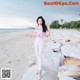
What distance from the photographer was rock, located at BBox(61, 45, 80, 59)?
8.23 feet

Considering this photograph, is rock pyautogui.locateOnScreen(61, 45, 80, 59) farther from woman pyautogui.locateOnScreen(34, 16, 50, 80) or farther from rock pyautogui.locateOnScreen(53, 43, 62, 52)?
woman pyautogui.locateOnScreen(34, 16, 50, 80)

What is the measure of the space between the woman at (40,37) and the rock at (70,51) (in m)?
0.23

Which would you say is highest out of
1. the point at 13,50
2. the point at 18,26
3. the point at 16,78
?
the point at 18,26

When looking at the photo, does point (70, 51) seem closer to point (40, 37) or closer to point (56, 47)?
point (56, 47)

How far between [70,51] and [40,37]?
30cm

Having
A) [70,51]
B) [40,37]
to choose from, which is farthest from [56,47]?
[40,37]

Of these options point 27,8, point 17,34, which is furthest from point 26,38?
point 27,8

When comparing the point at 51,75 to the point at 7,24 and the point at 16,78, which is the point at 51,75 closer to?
the point at 16,78

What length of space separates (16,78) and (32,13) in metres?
0.53

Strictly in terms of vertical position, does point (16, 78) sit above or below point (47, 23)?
below

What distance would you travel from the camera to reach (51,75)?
2432 mm

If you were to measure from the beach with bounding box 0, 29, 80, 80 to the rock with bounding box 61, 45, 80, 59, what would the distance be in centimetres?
3

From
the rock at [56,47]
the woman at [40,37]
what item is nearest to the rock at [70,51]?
the rock at [56,47]

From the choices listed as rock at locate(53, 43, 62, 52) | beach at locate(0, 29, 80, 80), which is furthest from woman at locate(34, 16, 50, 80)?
rock at locate(53, 43, 62, 52)
